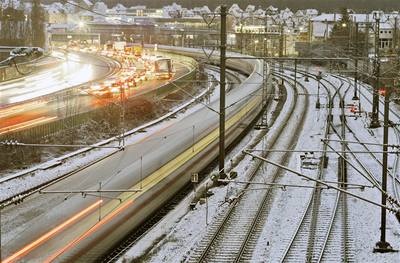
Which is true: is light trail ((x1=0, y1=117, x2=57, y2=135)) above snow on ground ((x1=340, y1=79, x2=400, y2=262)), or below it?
above

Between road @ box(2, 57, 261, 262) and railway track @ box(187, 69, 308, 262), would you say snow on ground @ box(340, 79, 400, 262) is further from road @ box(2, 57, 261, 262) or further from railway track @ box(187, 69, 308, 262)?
road @ box(2, 57, 261, 262)

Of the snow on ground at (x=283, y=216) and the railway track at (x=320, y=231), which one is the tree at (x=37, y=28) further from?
the railway track at (x=320, y=231)

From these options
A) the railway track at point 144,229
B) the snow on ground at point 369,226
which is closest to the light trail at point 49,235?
the railway track at point 144,229

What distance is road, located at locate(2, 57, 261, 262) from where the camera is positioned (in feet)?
27.9

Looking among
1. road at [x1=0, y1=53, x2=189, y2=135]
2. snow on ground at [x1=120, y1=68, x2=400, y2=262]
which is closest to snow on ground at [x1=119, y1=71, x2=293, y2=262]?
snow on ground at [x1=120, y1=68, x2=400, y2=262]

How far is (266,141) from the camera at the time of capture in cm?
2500

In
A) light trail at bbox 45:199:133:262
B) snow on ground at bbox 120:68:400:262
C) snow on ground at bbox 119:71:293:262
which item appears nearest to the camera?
light trail at bbox 45:199:133:262

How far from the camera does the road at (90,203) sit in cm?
852

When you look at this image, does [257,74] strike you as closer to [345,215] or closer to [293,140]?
[293,140]

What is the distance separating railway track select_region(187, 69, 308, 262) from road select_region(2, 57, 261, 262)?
60.4 inches

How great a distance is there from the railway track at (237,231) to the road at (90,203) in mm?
1535

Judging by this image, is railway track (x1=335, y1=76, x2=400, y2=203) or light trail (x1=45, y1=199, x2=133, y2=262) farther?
railway track (x1=335, y1=76, x2=400, y2=203)

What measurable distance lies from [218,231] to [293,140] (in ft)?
40.6

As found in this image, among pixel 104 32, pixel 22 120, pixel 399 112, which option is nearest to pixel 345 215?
pixel 22 120
